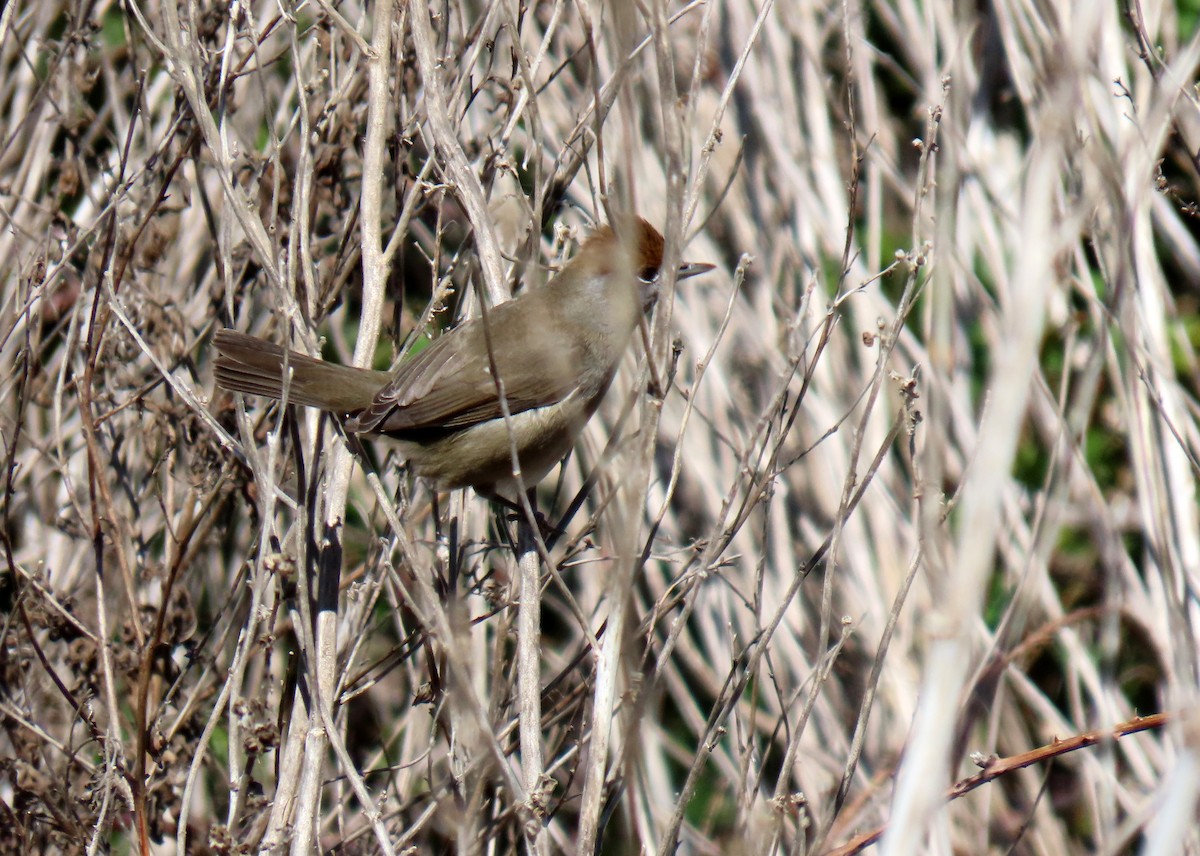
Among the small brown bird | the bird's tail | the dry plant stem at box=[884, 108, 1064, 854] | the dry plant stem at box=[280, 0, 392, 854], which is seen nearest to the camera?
the dry plant stem at box=[884, 108, 1064, 854]

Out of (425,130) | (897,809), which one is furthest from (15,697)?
(897,809)

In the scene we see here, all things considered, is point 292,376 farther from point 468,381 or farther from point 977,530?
point 977,530

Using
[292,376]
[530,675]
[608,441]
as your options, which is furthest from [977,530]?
[292,376]

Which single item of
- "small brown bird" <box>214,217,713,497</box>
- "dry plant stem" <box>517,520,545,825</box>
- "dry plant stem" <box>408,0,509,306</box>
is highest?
"dry plant stem" <box>408,0,509,306</box>

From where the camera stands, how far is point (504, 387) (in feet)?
10.6

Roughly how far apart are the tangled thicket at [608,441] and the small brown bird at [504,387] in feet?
0.38

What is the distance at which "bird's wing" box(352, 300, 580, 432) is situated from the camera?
10.2 feet

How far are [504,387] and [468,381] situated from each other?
117mm

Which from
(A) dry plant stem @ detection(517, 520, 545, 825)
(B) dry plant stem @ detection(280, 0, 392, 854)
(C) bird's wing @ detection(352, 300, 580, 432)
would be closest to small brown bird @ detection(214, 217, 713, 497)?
(C) bird's wing @ detection(352, 300, 580, 432)

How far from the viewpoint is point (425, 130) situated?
269 cm

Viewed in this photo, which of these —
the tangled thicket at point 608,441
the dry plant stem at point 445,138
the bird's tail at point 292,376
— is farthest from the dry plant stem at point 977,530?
the bird's tail at point 292,376

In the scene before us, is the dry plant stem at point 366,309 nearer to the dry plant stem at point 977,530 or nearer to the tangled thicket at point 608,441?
the tangled thicket at point 608,441

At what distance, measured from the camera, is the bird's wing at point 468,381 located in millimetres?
3111

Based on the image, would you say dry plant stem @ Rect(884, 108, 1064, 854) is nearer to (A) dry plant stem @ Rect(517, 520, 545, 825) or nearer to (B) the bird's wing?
(A) dry plant stem @ Rect(517, 520, 545, 825)
